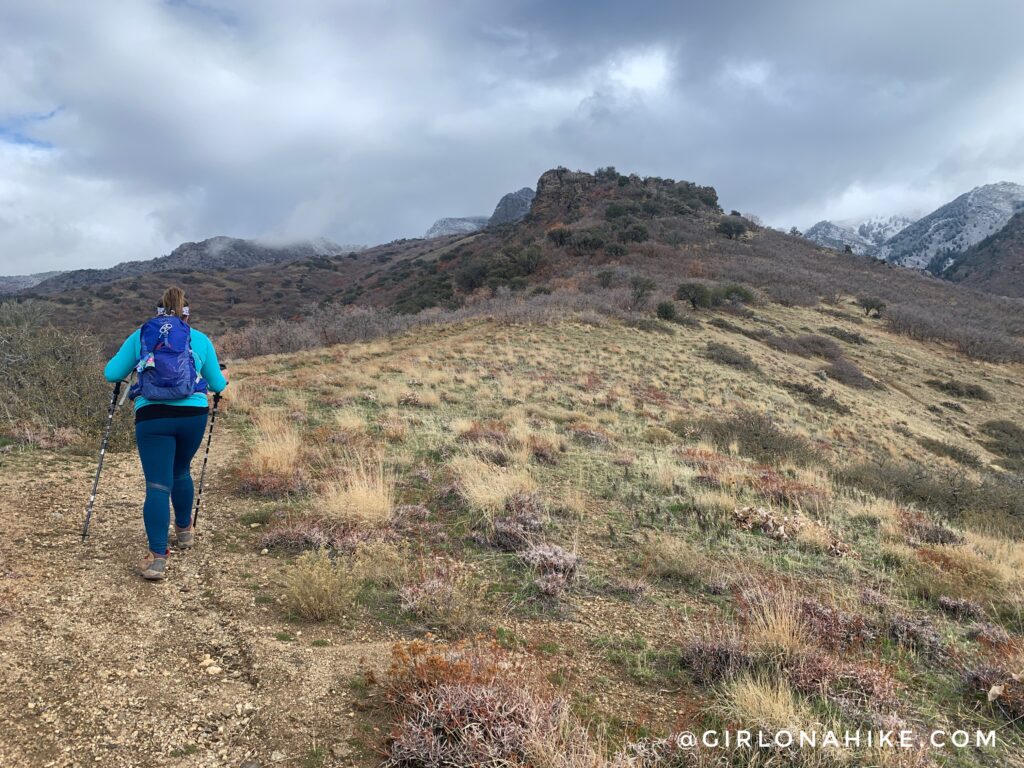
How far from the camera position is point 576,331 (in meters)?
25.1

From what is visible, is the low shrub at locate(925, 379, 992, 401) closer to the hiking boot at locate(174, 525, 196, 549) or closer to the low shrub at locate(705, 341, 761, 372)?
the low shrub at locate(705, 341, 761, 372)

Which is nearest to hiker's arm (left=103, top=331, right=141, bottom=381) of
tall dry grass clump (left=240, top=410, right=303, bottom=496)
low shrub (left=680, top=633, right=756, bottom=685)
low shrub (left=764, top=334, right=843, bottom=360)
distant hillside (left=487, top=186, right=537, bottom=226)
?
tall dry grass clump (left=240, top=410, right=303, bottom=496)

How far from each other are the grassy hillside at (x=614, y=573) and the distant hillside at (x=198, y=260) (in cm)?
10761

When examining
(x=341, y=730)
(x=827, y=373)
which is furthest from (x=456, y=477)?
(x=827, y=373)

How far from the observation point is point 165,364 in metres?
3.91

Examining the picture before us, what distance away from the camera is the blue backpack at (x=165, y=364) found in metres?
3.90

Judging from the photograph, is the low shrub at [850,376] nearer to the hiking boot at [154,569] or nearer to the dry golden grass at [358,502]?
the dry golden grass at [358,502]

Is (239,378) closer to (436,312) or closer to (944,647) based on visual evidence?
(944,647)

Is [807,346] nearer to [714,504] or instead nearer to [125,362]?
[714,504]

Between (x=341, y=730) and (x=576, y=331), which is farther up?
(x=576, y=331)

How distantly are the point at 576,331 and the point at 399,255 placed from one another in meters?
83.7

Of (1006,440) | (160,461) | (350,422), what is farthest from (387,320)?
(1006,440)

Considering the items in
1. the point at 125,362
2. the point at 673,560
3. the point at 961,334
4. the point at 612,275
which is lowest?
the point at 673,560

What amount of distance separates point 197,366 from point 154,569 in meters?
1.58
